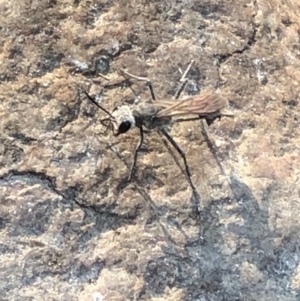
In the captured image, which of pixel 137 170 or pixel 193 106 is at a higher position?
pixel 193 106

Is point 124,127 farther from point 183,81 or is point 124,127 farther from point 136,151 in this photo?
point 183,81

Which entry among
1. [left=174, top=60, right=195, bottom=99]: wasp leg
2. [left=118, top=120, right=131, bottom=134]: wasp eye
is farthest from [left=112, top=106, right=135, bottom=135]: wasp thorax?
[left=174, top=60, right=195, bottom=99]: wasp leg

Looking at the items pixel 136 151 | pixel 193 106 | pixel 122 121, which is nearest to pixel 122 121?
pixel 122 121

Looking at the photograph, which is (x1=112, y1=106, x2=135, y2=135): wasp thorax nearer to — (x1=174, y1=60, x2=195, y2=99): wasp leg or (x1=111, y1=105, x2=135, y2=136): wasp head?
(x1=111, y1=105, x2=135, y2=136): wasp head

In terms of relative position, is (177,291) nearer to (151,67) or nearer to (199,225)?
(199,225)

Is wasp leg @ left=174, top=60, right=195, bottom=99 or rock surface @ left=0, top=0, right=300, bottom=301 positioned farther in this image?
wasp leg @ left=174, top=60, right=195, bottom=99

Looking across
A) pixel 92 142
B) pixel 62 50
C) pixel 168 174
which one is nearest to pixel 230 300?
pixel 168 174

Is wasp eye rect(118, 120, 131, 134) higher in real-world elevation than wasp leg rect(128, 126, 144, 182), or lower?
higher
